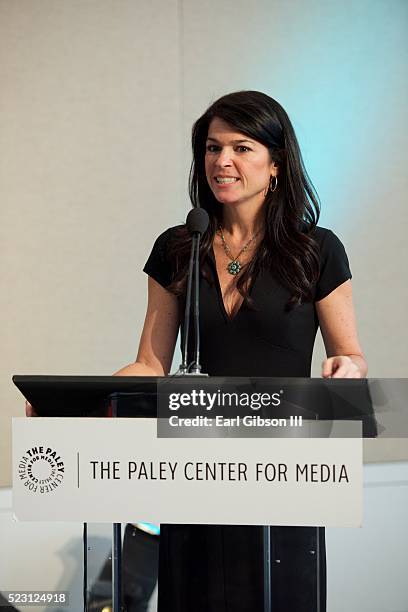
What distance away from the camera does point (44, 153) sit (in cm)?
390

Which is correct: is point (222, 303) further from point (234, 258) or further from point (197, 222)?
point (197, 222)

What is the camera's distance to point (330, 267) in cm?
224

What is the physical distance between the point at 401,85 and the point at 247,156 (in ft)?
7.13

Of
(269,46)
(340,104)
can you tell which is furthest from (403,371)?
(269,46)

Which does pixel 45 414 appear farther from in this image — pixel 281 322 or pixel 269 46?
pixel 269 46

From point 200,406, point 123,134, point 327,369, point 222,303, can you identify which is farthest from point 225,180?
point 123,134

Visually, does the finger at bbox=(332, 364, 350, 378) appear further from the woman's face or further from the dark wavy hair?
the woman's face

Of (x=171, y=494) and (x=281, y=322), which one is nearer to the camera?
(x=171, y=494)

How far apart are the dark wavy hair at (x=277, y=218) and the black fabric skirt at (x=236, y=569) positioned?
0.63m

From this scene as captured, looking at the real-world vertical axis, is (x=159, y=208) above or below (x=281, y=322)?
above

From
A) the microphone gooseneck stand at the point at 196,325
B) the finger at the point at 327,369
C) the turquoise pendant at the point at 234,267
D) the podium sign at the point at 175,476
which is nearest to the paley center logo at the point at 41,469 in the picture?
the podium sign at the point at 175,476

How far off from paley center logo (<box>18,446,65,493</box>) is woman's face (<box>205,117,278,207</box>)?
891 millimetres

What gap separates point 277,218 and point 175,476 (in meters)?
0.91

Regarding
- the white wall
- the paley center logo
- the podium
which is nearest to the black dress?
the podium
